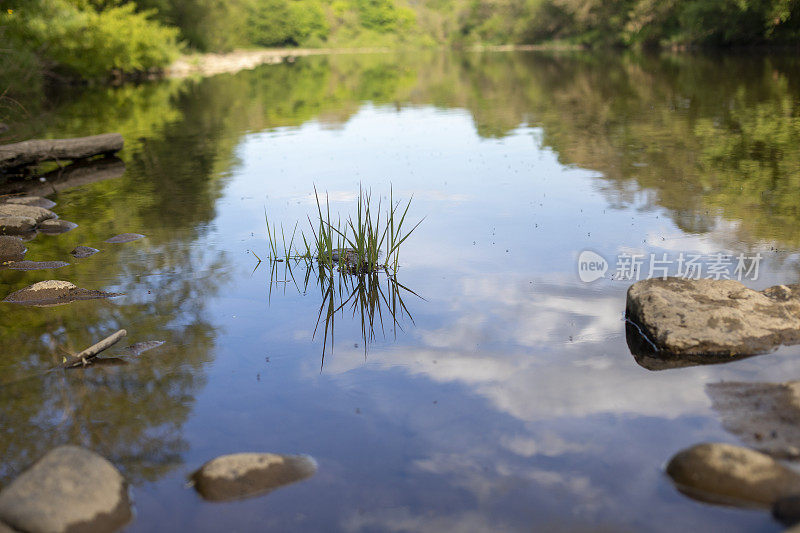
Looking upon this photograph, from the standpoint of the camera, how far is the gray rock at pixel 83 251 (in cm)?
870

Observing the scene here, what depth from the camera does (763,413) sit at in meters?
4.62

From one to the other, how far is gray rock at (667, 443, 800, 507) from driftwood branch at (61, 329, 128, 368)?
13.5ft

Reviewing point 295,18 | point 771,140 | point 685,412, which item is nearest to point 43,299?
point 685,412

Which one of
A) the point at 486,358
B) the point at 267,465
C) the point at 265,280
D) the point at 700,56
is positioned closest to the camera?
Answer: the point at 267,465

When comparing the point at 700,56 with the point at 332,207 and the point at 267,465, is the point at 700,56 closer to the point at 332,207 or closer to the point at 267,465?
the point at 332,207

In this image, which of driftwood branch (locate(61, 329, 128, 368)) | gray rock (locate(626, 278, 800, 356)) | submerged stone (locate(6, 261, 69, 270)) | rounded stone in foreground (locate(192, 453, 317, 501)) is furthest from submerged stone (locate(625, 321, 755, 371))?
submerged stone (locate(6, 261, 69, 270))

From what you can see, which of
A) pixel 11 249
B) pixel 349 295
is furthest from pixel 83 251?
pixel 349 295

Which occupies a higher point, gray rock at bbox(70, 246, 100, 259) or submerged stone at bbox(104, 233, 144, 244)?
submerged stone at bbox(104, 233, 144, 244)

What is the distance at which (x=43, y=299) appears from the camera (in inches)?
286

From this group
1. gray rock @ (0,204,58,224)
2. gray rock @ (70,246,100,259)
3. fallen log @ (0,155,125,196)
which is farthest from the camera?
fallen log @ (0,155,125,196)

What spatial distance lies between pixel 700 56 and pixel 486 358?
38839 millimetres

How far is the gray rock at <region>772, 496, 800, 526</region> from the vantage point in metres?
3.59

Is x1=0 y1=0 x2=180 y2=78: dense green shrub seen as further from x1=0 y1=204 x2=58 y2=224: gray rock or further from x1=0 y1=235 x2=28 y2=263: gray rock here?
x1=0 y1=235 x2=28 y2=263: gray rock

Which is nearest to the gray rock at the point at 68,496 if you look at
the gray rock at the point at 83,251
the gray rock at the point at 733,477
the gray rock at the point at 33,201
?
the gray rock at the point at 733,477
